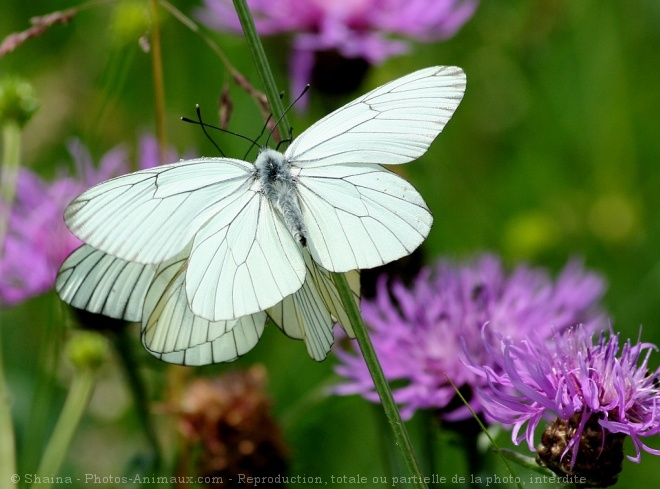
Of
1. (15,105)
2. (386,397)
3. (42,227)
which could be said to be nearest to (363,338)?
(386,397)

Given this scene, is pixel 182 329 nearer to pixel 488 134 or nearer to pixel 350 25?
pixel 350 25

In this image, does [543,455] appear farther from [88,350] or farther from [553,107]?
[553,107]

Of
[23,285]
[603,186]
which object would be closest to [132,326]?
[23,285]

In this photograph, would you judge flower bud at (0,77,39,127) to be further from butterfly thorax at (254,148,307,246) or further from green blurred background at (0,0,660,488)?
green blurred background at (0,0,660,488)

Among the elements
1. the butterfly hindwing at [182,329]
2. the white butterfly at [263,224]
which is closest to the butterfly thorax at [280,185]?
the white butterfly at [263,224]

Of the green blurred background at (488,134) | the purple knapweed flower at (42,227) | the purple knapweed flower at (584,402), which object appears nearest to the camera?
the purple knapweed flower at (584,402)

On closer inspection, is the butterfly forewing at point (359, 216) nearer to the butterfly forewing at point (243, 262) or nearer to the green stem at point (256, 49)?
the butterfly forewing at point (243, 262)
